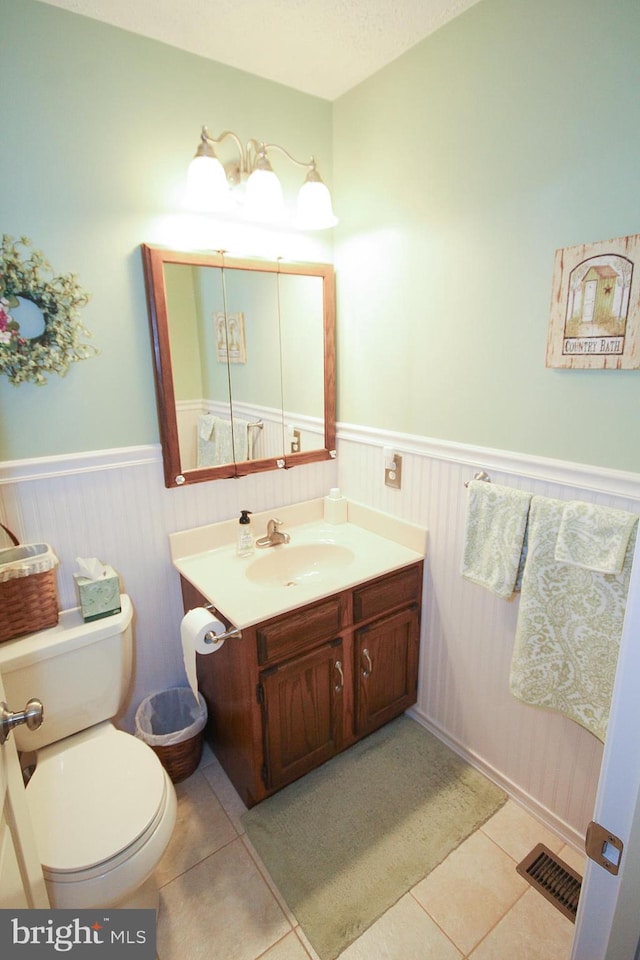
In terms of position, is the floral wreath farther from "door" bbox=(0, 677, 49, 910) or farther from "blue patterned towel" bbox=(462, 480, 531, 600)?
"blue patterned towel" bbox=(462, 480, 531, 600)

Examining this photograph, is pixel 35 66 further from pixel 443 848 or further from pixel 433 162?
pixel 443 848

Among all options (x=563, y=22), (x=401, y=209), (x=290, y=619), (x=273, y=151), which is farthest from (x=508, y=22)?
(x=290, y=619)

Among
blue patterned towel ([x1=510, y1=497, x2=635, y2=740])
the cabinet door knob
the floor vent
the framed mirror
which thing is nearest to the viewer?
blue patterned towel ([x1=510, y1=497, x2=635, y2=740])

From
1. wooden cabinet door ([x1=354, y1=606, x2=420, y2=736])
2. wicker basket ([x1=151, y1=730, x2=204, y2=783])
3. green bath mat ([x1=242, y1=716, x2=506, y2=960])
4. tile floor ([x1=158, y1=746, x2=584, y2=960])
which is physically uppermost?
wooden cabinet door ([x1=354, y1=606, x2=420, y2=736])

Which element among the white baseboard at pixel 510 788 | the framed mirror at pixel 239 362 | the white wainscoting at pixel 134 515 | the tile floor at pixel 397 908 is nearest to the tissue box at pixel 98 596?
the white wainscoting at pixel 134 515

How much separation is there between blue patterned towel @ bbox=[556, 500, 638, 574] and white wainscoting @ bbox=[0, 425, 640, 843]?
61 millimetres

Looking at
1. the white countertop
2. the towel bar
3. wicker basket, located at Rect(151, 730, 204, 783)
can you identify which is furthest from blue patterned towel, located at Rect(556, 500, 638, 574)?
wicker basket, located at Rect(151, 730, 204, 783)

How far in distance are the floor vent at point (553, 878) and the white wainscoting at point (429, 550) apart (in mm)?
102

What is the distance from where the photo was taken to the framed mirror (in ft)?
5.42

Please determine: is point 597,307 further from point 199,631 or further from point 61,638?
point 61,638

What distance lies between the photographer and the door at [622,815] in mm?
610

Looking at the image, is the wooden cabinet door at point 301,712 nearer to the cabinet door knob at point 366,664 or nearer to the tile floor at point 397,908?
the cabinet door knob at point 366,664

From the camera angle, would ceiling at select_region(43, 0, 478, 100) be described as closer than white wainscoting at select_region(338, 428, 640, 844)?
Yes

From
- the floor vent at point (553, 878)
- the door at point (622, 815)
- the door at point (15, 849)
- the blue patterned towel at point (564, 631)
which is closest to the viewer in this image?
the door at point (622, 815)
